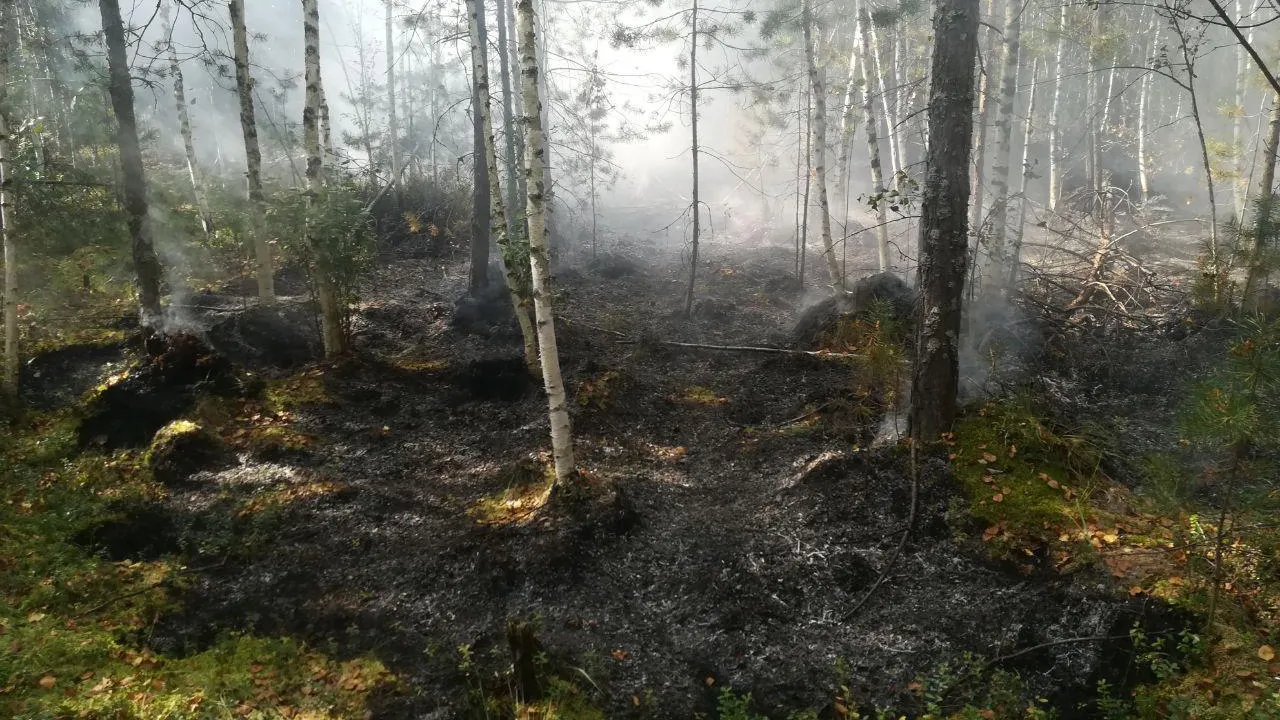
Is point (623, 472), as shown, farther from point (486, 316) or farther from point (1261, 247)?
point (1261, 247)

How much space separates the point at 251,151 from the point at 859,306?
11.7 m

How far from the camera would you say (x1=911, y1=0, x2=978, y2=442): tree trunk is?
594cm

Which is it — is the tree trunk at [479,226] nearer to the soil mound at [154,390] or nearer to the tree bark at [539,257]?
the soil mound at [154,390]

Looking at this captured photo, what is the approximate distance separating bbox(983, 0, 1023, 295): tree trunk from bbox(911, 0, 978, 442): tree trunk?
6071mm

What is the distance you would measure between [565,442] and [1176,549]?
5150 millimetres

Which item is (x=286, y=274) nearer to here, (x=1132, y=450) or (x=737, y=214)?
(x=1132, y=450)

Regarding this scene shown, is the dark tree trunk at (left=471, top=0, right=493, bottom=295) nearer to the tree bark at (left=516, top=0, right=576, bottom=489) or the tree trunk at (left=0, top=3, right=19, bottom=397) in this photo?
the tree trunk at (left=0, top=3, right=19, bottom=397)

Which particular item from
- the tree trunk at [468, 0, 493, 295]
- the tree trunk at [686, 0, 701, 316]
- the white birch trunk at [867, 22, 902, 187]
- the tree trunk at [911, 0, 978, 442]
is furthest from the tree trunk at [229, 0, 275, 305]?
the tree trunk at [911, 0, 978, 442]

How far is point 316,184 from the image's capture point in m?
9.82

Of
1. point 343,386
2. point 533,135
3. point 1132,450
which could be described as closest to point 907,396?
point 1132,450

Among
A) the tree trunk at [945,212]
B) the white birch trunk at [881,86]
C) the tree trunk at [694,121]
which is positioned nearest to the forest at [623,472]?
the tree trunk at [945,212]

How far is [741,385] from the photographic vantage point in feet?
34.5

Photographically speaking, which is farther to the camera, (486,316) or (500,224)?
(486,316)

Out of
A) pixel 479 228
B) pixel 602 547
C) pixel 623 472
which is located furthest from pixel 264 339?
pixel 602 547
